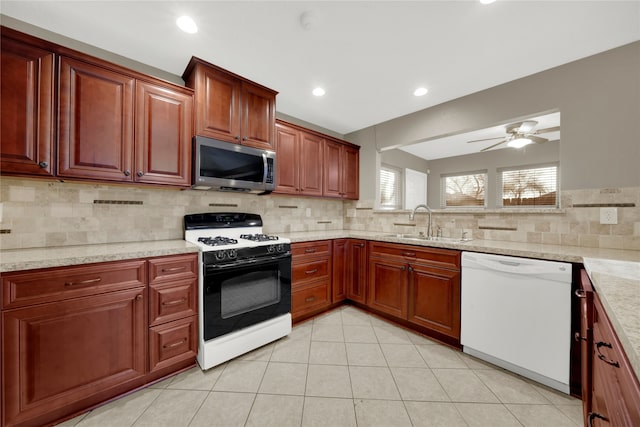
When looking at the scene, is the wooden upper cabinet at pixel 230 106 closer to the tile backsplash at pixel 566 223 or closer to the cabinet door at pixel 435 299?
the cabinet door at pixel 435 299

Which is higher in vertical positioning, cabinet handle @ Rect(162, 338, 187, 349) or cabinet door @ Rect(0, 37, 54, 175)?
cabinet door @ Rect(0, 37, 54, 175)

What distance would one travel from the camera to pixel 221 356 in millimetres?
1819

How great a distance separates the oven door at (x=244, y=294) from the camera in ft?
5.81

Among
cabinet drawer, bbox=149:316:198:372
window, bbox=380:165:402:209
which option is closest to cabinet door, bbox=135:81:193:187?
cabinet drawer, bbox=149:316:198:372

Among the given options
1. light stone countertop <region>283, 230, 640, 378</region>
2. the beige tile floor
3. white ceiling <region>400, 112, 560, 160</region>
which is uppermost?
white ceiling <region>400, 112, 560, 160</region>

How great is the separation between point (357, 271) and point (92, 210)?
8.35ft

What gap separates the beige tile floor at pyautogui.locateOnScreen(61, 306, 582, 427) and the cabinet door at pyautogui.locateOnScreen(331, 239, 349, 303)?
787 mm

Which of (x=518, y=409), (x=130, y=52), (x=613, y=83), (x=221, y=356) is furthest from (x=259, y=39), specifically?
(x=518, y=409)

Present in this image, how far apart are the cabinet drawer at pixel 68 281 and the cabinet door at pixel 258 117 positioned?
4.59 feet

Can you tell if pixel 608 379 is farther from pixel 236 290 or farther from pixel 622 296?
pixel 236 290

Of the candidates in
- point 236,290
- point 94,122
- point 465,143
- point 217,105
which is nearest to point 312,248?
point 236,290

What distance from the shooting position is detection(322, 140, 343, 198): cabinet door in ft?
10.6

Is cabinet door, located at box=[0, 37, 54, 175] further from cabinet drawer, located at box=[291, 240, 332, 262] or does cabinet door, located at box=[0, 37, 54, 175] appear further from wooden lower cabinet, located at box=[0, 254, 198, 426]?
cabinet drawer, located at box=[291, 240, 332, 262]

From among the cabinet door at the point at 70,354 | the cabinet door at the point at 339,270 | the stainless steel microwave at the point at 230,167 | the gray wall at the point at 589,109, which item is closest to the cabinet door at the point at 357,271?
the cabinet door at the point at 339,270
